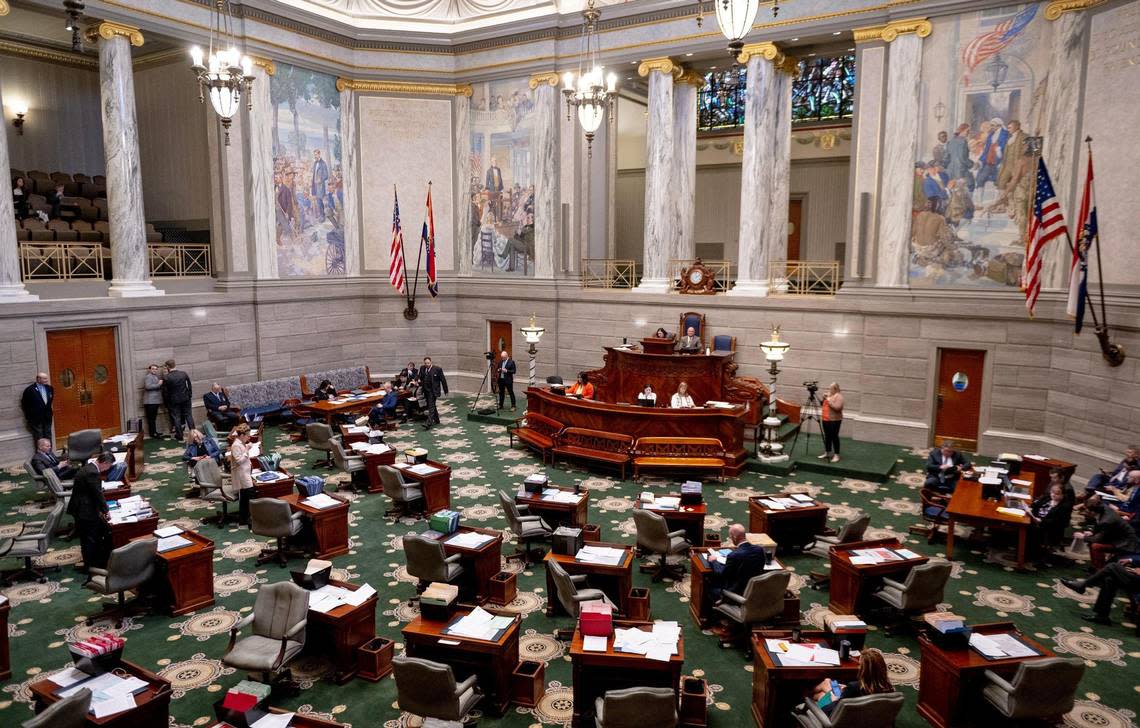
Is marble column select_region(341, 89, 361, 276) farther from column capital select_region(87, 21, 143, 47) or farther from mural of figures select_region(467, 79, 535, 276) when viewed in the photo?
column capital select_region(87, 21, 143, 47)

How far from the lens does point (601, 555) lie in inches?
325

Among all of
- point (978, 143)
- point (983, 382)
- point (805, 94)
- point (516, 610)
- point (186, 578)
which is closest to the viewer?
point (516, 610)

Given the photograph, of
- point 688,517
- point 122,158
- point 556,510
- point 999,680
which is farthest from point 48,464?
point 999,680

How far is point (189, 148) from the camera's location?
18922 millimetres

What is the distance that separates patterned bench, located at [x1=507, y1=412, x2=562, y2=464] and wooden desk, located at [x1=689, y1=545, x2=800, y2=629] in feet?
20.9

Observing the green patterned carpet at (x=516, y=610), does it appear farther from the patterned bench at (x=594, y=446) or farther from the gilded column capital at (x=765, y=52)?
the gilded column capital at (x=765, y=52)

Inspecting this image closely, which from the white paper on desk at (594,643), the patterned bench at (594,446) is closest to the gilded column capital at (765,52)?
the patterned bench at (594,446)

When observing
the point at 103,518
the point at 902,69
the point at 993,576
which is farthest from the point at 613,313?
the point at 103,518

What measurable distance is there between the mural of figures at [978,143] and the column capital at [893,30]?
23 centimetres

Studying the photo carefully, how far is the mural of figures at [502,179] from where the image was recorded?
20.7 meters

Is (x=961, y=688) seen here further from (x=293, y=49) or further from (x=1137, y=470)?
(x=293, y=49)

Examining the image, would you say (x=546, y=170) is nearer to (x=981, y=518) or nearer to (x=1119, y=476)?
(x=981, y=518)

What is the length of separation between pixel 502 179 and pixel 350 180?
4.19 metres

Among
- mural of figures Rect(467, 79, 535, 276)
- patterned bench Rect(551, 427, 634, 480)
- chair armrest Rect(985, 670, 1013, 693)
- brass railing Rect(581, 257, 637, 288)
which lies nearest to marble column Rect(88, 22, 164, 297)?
mural of figures Rect(467, 79, 535, 276)
